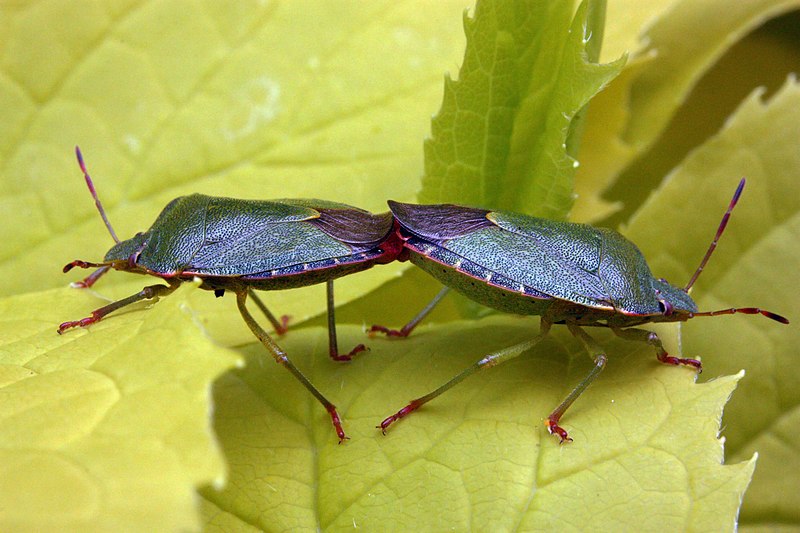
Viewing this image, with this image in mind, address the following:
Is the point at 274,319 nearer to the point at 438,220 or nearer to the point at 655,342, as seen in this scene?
the point at 438,220

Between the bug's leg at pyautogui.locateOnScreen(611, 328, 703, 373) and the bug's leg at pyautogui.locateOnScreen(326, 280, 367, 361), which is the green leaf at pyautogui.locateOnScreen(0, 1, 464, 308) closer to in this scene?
the bug's leg at pyautogui.locateOnScreen(326, 280, 367, 361)

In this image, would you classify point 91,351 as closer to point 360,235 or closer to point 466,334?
point 360,235

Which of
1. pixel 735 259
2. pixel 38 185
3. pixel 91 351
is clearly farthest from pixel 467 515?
pixel 38 185

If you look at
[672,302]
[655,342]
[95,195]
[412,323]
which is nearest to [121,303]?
[95,195]

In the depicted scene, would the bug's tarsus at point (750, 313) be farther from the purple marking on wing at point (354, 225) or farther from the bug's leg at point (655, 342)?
the purple marking on wing at point (354, 225)

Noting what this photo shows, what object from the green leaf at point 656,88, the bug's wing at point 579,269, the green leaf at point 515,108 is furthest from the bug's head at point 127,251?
the green leaf at point 656,88

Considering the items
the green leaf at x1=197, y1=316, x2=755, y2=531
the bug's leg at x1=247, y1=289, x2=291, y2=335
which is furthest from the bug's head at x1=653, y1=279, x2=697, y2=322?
the bug's leg at x1=247, y1=289, x2=291, y2=335
